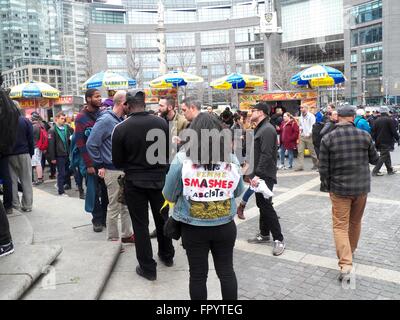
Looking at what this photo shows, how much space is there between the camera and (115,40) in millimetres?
97312

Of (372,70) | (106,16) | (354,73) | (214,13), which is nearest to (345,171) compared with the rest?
(372,70)

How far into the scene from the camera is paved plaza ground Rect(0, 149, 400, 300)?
414 cm

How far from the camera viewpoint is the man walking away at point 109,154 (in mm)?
5195

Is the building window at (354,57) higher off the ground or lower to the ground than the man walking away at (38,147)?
higher

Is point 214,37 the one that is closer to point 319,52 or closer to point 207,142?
point 319,52

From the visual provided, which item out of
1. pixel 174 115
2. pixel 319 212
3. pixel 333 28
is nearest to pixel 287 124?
pixel 319 212

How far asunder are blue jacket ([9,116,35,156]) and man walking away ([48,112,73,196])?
8.11 feet

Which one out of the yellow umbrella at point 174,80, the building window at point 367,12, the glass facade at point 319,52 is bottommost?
the yellow umbrella at point 174,80

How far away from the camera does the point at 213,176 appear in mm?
3113

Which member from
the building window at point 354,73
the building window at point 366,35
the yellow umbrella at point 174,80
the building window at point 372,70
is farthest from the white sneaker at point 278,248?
the building window at point 354,73

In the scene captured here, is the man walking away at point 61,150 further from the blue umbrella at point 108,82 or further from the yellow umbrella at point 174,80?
the yellow umbrella at point 174,80

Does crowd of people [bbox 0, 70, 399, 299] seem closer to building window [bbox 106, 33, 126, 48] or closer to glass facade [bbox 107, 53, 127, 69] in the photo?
glass facade [bbox 107, 53, 127, 69]

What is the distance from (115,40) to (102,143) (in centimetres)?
9824

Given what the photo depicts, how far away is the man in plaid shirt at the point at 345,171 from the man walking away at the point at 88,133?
10.5 feet
